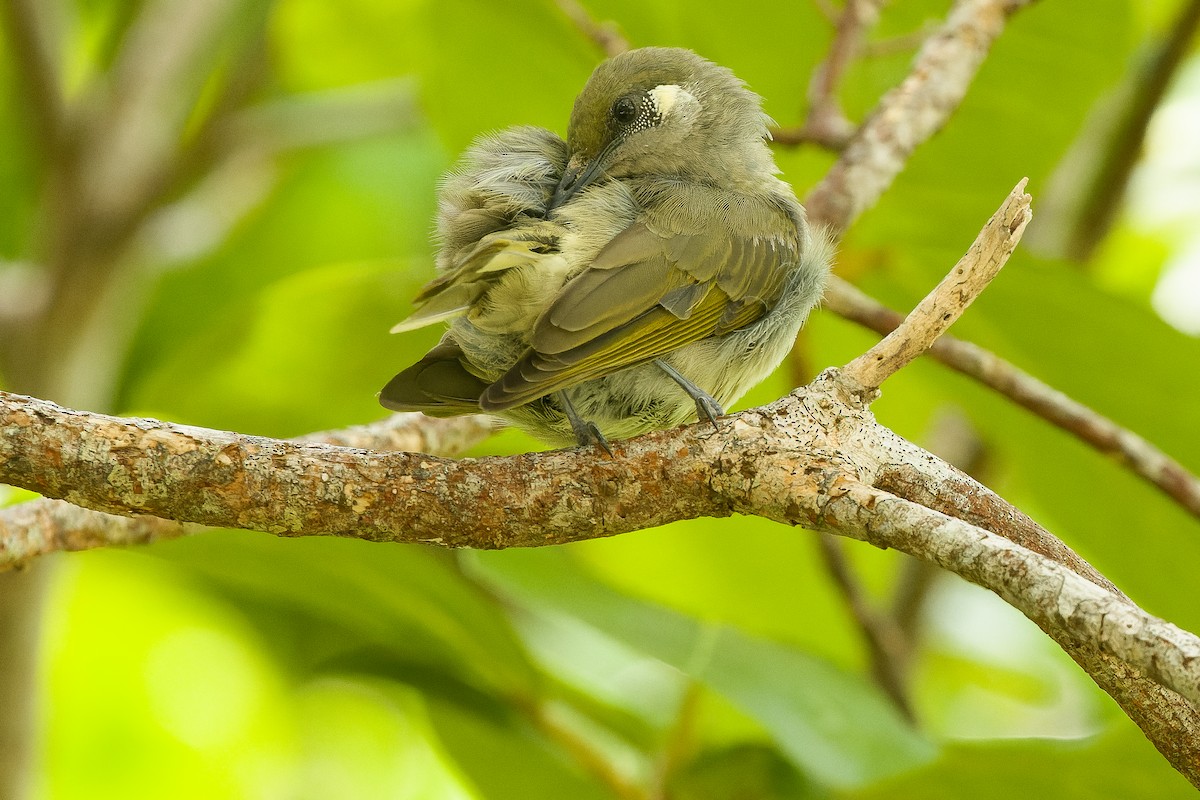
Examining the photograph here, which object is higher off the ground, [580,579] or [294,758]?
[580,579]

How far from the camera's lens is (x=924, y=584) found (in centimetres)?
449

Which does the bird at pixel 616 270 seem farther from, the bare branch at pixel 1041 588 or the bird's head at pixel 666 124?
the bare branch at pixel 1041 588

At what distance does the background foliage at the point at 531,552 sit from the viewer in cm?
291

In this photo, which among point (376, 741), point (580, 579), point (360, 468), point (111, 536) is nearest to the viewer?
point (360, 468)

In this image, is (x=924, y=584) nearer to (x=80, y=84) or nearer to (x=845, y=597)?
(x=845, y=597)

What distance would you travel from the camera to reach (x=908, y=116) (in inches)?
124

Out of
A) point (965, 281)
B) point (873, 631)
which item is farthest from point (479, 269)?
point (873, 631)

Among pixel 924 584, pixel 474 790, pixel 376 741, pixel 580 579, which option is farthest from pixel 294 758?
pixel 924 584

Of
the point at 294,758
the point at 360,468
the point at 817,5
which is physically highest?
the point at 817,5

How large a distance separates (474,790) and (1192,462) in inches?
76.5

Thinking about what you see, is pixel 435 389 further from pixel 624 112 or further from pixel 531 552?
pixel 624 112

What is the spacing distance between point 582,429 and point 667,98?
1107mm

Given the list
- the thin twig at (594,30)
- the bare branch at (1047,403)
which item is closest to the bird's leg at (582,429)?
the bare branch at (1047,403)

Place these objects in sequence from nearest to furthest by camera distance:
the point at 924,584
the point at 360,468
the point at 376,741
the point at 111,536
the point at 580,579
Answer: the point at 360,468, the point at 111,536, the point at 580,579, the point at 924,584, the point at 376,741
